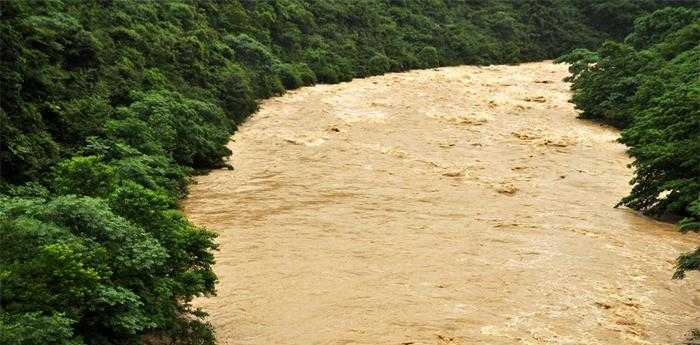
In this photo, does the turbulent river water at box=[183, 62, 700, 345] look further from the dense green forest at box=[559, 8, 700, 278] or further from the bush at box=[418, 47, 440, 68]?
the bush at box=[418, 47, 440, 68]

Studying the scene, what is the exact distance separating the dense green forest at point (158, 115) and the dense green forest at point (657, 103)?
0.19 feet

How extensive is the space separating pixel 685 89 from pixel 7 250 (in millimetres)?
17332

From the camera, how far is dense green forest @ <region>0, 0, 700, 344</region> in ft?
24.5

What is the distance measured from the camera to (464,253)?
1303 centimetres

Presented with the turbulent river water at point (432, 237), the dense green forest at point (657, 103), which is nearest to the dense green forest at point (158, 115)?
the dense green forest at point (657, 103)

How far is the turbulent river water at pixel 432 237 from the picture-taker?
10.2m

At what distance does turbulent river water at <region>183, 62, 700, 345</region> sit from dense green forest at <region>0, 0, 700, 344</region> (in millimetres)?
1112

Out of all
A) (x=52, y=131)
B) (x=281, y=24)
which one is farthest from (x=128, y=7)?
(x=281, y=24)

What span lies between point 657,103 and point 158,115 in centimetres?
1500

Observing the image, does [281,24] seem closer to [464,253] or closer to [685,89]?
[685,89]

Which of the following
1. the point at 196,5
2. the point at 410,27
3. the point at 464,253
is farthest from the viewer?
the point at 410,27

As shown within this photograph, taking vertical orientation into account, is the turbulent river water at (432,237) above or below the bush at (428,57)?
above

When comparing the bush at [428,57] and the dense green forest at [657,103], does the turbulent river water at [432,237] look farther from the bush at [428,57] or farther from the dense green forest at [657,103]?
the bush at [428,57]

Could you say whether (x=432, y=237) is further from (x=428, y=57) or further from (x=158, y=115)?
(x=428, y=57)
